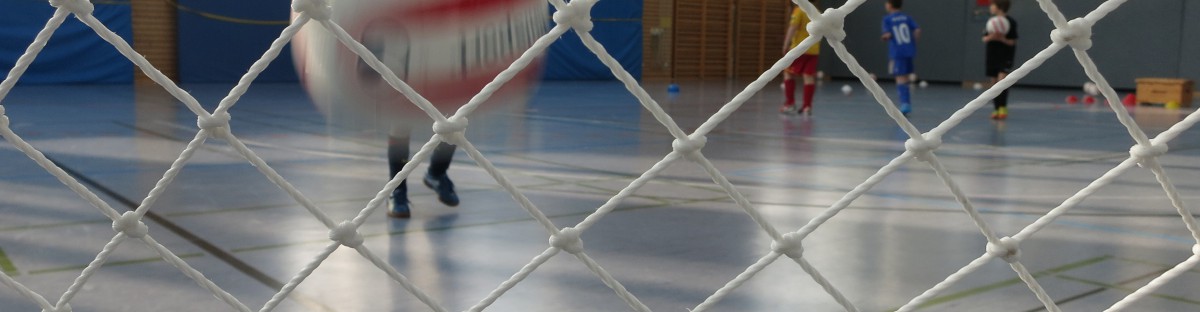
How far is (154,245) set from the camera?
1.29 meters

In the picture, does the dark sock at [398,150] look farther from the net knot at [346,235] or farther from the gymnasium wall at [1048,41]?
the gymnasium wall at [1048,41]

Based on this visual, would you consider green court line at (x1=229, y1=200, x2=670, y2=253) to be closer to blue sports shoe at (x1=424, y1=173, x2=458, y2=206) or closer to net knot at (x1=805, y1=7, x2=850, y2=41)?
blue sports shoe at (x1=424, y1=173, x2=458, y2=206)

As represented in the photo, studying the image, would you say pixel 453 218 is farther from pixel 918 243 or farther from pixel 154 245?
pixel 154 245

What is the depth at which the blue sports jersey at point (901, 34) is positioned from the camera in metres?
7.30

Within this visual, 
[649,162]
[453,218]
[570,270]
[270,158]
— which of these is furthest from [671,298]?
[270,158]

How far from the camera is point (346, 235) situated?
49.4 inches

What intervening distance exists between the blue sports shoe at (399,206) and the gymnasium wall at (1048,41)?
37.5 ft

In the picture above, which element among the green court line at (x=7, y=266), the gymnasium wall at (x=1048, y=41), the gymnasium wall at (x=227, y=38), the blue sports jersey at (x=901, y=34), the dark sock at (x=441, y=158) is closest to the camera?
the green court line at (x=7, y=266)

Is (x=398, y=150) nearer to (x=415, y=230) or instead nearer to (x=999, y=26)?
(x=415, y=230)

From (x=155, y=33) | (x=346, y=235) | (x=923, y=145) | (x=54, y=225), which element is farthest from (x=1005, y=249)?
(x=155, y=33)

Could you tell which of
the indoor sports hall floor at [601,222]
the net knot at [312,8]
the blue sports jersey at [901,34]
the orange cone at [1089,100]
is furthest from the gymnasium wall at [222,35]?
the net knot at [312,8]

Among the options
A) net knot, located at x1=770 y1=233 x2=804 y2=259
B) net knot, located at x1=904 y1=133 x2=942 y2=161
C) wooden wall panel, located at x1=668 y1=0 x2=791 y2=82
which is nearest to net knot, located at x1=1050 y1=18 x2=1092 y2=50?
net knot, located at x1=904 y1=133 x2=942 y2=161

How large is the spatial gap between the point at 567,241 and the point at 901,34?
255 inches

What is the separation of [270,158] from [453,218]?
1770 millimetres
